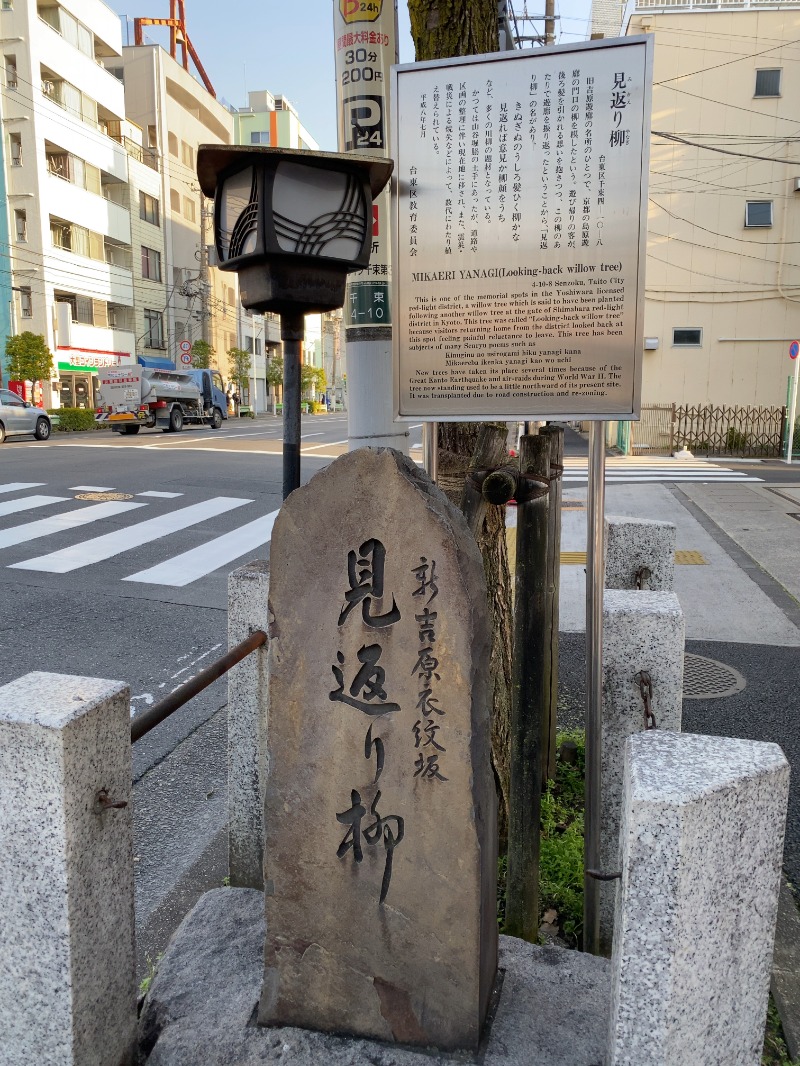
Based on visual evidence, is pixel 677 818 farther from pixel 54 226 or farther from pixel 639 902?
pixel 54 226

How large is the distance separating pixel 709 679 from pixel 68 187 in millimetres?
36266

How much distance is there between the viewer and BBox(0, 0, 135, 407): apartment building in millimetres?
31609

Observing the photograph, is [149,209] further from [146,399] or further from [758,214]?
[758,214]

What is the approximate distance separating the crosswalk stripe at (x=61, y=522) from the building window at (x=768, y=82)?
19105 millimetres

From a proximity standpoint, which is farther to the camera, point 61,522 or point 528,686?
point 61,522

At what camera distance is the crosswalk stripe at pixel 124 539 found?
7715 millimetres

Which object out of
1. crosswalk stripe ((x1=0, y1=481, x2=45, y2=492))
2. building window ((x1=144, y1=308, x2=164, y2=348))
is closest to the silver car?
crosswalk stripe ((x1=0, y1=481, x2=45, y2=492))

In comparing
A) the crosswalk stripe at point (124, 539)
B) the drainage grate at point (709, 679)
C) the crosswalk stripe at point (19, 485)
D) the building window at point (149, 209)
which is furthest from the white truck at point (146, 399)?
the drainage grate at point (709, 679)

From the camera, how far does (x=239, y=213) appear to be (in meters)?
2.35

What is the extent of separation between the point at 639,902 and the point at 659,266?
873 inches

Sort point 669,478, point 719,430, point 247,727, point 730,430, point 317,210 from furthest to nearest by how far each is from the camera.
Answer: point 719,430, point 730,430, point 669,478, point 247,727, point 317,210

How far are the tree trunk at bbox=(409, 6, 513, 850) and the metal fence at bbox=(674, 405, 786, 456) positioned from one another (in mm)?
19256

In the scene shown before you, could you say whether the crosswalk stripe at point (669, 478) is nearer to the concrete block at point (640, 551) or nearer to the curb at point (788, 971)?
the concrete block at point (640, 551)

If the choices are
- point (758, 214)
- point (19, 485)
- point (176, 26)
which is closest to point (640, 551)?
point (19, 485)
